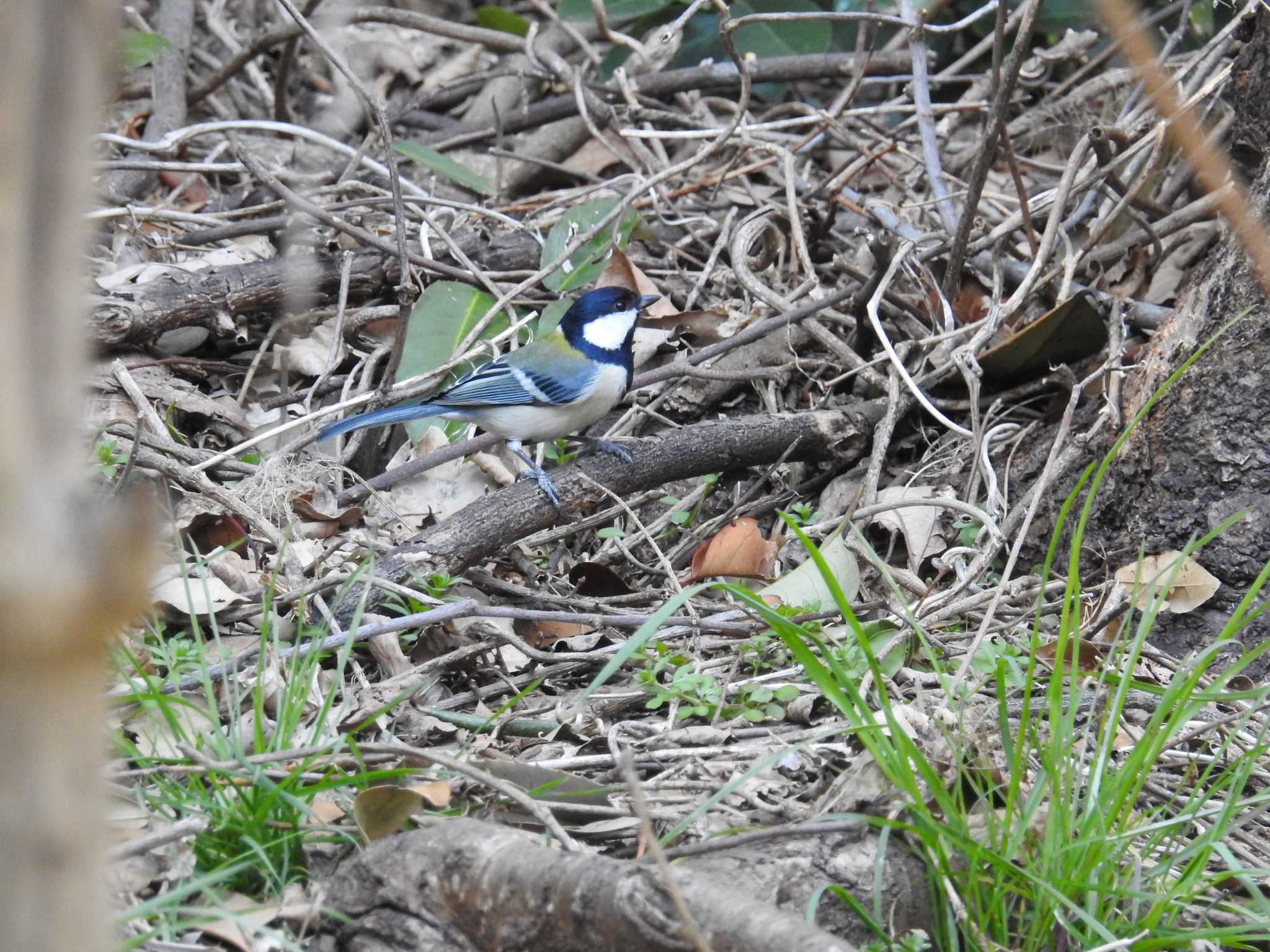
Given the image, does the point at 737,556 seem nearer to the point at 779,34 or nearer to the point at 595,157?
the point at 595,157

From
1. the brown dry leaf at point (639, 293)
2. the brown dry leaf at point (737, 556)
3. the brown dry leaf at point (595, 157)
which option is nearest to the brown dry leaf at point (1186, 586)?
the brown dry leaf at point (737, 556)

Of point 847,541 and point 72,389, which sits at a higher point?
point 72,389

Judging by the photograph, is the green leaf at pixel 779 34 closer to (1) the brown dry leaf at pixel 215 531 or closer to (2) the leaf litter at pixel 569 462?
(2) the leaf litter at pixel 569 462

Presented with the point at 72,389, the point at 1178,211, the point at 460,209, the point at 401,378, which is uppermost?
the point at 72,389

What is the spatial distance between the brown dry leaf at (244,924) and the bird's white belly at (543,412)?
244 centimetres

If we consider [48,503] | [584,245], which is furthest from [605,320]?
[48,503]

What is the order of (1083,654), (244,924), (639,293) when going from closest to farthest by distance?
(244,924), (1083,654), (639,293)

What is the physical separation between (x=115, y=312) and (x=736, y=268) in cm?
218

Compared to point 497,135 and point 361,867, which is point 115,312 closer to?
point 497,135

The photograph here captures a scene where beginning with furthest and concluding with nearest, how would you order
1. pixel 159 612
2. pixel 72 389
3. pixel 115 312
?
pixel 115 312 → pixel 159 612 → pixel 72 389

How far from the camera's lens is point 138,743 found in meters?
2.47

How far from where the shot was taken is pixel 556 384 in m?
4.32

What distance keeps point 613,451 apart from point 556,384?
0.58 meters

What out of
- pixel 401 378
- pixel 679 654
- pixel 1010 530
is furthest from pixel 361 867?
pixel 401 378
